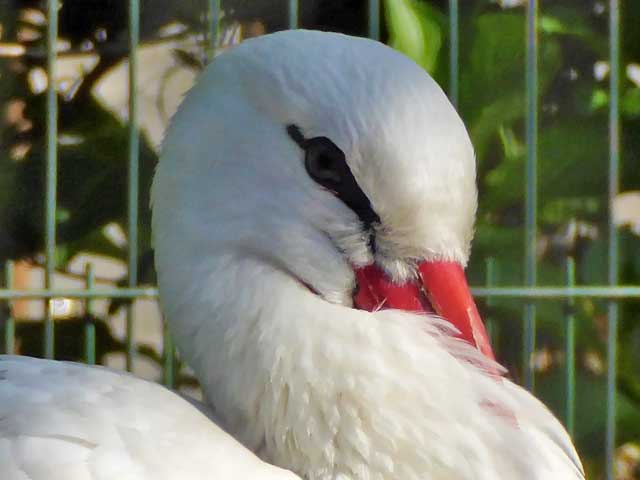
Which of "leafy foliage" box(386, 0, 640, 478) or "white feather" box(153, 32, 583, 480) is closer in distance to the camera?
"white feather" box(153, 32, 583, 480)

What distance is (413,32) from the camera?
5.49ft

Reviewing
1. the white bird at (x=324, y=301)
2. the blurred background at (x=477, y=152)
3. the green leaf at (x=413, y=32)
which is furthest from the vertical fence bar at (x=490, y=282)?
the white bird at (x=324, y=301)

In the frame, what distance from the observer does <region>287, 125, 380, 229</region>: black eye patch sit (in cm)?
90

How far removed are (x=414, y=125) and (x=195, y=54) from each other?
1038 millimetres

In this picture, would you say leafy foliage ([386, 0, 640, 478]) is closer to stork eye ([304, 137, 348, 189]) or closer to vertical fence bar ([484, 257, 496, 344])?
vertical fence bar ([484, 257, 496, 344])

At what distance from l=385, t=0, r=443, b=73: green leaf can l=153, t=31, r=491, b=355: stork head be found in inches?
28.2

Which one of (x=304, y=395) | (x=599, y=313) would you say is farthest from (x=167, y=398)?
(x=599, y=313)

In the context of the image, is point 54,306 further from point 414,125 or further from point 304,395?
point 414,125

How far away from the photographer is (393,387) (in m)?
0.92

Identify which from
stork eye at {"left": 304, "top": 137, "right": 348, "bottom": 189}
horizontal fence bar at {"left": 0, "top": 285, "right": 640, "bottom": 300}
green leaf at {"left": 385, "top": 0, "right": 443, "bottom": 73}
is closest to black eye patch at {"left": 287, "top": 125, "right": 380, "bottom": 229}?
stork eye at {"left": 304, "top": 137, "right": 348, "bottom": 189}

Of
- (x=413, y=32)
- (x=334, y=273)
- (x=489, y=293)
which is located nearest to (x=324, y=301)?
(x=334, y=273)

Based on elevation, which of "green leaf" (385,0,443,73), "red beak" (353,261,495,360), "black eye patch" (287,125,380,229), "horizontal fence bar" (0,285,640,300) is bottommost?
"horizontal fence bar" (0,285,640,300)

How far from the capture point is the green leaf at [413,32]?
167 centimetres

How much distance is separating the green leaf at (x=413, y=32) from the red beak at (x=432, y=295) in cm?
80
